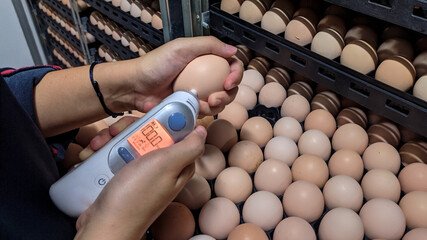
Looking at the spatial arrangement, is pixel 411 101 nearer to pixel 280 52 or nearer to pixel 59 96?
pixel 280 52

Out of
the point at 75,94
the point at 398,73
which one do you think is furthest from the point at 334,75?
the point at 75,94

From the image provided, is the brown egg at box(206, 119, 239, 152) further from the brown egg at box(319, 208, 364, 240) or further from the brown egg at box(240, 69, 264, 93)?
the brown egg at box(319, 208, 364, 240)

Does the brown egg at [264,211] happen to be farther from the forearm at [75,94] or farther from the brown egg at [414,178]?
the forearm at [75,94]

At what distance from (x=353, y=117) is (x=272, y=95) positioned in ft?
0.90

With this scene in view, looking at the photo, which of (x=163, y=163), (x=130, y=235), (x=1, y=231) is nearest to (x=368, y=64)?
(x=163, y=163)

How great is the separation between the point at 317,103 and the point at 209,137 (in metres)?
0.39

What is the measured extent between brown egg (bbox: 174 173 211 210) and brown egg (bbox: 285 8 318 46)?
52cm

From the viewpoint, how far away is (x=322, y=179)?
93cm

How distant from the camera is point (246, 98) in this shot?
1.19m

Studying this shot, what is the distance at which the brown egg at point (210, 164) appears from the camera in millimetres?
971

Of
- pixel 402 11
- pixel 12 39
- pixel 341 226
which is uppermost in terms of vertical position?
pixel 402 11

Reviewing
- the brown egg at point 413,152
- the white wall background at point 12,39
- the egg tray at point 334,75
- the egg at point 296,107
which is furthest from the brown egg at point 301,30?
the white wall background at point 12,39

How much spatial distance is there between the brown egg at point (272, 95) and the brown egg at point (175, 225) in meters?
0.52

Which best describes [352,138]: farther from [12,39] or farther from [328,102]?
[12,39]
